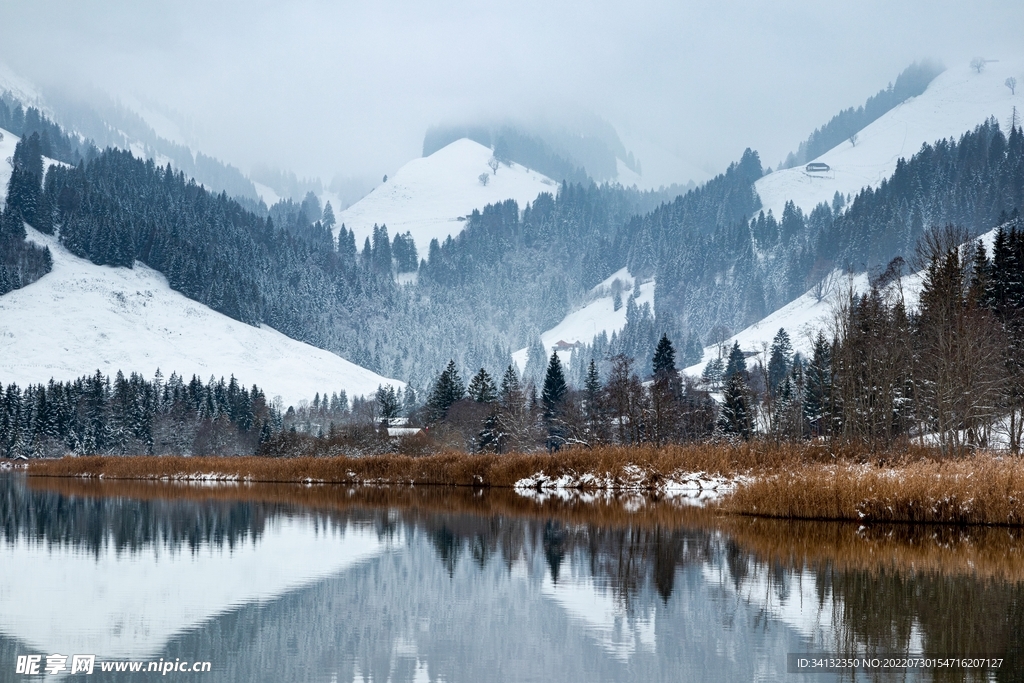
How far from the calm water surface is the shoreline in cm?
133

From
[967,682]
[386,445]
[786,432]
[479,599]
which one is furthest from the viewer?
[386,445]

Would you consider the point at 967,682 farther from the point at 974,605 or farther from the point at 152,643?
the point at 152,643

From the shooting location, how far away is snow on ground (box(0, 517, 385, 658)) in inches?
611

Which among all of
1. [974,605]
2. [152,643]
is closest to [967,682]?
[974,605]

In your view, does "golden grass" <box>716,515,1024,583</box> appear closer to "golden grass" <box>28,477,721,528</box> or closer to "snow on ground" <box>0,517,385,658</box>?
"golden grass" <box>28,477,721,528</box>


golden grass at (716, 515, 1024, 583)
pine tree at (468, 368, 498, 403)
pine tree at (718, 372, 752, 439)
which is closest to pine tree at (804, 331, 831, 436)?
pine tree at (718, 372, 752, 439)

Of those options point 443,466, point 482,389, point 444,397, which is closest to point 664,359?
point 482,389

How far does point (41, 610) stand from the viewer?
17422 mm

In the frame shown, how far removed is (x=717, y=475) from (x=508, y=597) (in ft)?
92.1

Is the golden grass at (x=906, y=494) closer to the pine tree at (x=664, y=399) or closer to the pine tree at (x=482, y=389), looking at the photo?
the pine tree at (x=664, y=399)

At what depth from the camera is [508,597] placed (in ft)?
62.4

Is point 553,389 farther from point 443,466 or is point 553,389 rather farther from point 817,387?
point 443,466

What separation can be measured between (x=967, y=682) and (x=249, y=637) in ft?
33.9

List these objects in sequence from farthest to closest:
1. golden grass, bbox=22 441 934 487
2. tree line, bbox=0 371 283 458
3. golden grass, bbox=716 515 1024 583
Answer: tree line, bbox=0 371 283 458 < golden grass, bbox=22 441 934 487 < golden grass, bbox=716 515 1024 583
